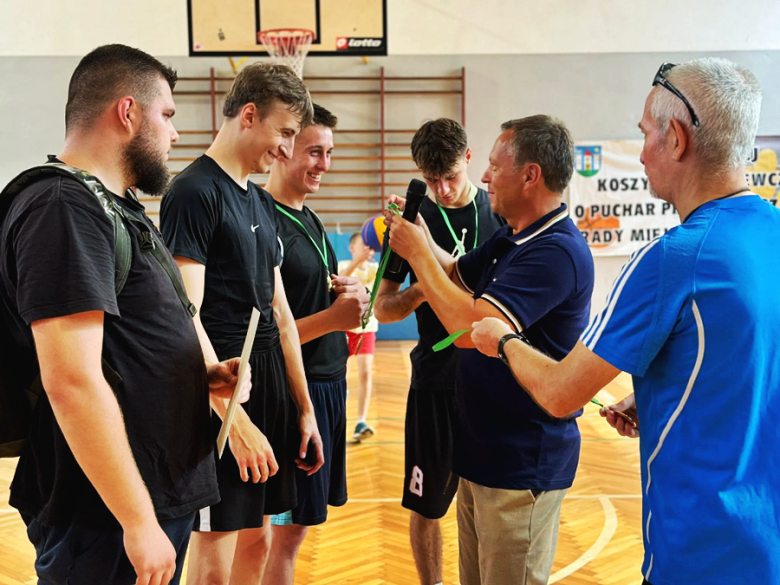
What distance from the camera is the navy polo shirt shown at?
1931 millimetres

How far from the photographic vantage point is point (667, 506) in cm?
132

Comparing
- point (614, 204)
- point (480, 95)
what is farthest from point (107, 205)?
point (614, 204)

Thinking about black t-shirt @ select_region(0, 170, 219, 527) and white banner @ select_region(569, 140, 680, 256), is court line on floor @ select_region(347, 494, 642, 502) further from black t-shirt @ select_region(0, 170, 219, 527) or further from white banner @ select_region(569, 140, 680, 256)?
white banner @ select_region(569, 140, 680, 256)

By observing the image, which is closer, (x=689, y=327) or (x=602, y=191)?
(x=689, y=327)

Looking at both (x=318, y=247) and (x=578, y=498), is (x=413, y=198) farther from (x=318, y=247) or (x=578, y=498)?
(x=578, y=498)

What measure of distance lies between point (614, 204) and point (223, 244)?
8.84m

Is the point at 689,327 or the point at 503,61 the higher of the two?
the point at 503,61

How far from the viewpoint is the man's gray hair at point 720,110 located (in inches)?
51.6

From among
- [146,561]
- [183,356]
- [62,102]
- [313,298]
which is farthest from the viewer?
[62,102]

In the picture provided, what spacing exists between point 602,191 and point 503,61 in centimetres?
236

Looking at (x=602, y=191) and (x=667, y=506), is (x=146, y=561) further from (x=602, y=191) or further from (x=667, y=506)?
(x=602, y=191)

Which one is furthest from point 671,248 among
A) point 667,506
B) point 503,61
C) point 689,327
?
point 503,61

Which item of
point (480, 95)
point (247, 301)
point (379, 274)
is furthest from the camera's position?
point (480, 95)

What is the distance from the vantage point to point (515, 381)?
6.52 feet
